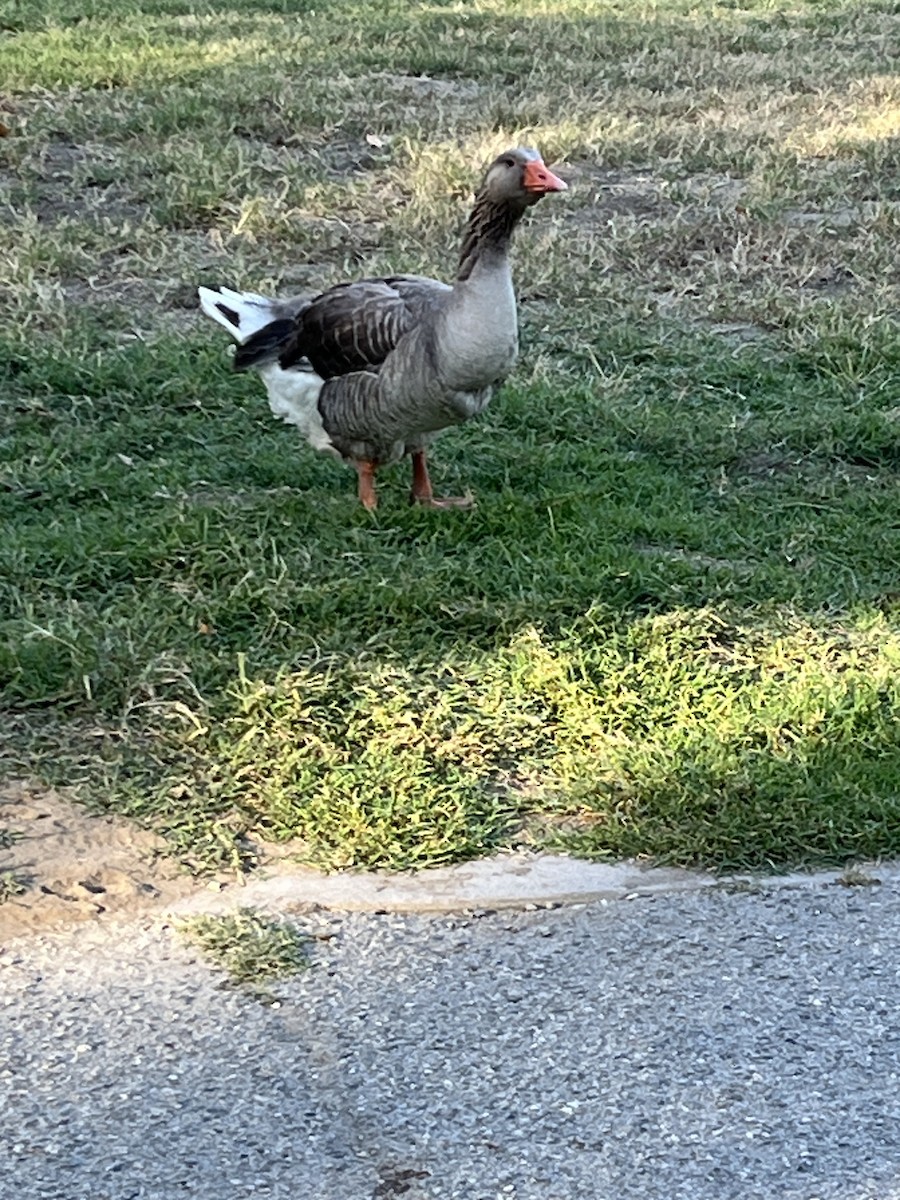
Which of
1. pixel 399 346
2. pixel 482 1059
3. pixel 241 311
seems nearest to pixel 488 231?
pixel 399 346

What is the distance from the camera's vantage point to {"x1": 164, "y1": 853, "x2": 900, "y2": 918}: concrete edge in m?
3.51

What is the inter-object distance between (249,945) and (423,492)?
2480 millimetres

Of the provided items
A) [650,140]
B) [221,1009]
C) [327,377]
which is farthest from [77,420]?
[650,140]

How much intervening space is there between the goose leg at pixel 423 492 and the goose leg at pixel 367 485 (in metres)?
0.14

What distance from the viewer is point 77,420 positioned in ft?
20.5

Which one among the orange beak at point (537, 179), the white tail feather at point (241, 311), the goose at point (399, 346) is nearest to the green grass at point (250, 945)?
the goose at point (399, 346)

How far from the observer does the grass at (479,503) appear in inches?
156

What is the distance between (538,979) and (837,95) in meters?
10.0

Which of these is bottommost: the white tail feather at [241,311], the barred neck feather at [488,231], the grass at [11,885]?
the grass at [11,885]

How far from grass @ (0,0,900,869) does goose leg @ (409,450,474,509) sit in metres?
0.12

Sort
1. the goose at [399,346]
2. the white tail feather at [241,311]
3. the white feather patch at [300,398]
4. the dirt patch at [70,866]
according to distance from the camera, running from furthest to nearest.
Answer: the white tail feather at [241,311], the white feather patch at [300,398], the goose at [399,346], the dirt patch at [70,866]

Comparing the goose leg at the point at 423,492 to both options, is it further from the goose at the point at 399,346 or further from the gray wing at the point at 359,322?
the gray wing at the point at 359,322

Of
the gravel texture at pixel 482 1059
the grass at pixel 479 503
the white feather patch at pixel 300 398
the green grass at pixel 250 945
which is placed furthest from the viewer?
the white feather patch at pixel 300 398

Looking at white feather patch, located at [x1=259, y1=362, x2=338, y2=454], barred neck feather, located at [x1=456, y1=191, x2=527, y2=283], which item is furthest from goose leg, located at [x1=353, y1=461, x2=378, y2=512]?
barred neck feather, located at [x1=456, y1=191, x2=527, y2=283]
